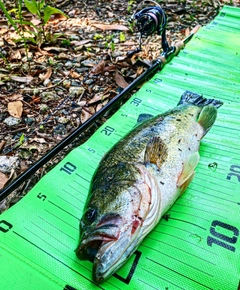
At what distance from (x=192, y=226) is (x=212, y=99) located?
151cm

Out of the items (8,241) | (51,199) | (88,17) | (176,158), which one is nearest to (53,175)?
(51,199)

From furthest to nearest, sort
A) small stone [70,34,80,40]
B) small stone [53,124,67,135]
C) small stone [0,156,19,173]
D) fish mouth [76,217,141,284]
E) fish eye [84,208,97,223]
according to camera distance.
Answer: small stone [70,34,80,40], small stone [53,124,67,135], small stone [0,156,19,173], fish eye [84,208,97,223], fish mouth [76,217,141,284]

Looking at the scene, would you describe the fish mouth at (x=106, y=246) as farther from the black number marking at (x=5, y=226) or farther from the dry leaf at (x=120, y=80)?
the dry leaf at (x=120, y=80)

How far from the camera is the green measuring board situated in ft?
6.20

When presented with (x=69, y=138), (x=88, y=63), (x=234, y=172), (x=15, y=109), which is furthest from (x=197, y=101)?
(x=15, y=109)

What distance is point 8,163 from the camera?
285 centimetres

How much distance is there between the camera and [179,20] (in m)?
5.24

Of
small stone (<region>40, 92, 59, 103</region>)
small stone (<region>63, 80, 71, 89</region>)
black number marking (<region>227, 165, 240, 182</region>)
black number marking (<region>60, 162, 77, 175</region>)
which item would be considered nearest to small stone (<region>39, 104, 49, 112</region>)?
small stone (<region>40, 92, 59, 103</region>)

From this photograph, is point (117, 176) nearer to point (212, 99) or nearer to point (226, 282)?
point (226, 282)

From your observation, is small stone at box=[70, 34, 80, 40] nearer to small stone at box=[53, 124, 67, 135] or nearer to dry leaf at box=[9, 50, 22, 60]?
dry leaf at box=[9, 50, 22, 60]

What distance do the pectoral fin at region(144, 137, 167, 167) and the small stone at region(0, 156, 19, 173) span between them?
4.19 ft

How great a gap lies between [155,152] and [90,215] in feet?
2.02

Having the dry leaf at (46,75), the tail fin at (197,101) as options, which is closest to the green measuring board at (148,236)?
the tail fin at (197,101)

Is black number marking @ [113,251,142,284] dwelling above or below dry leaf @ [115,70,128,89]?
above
